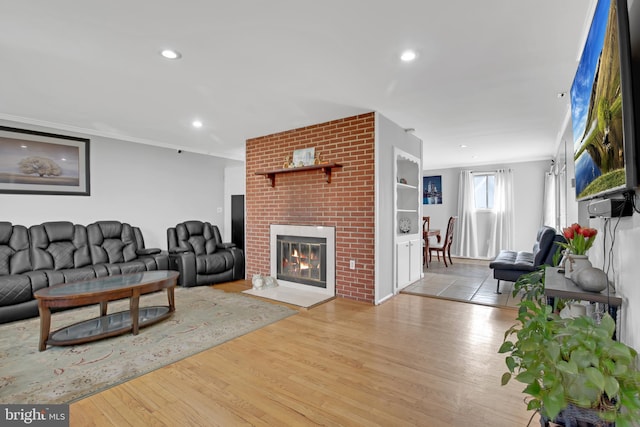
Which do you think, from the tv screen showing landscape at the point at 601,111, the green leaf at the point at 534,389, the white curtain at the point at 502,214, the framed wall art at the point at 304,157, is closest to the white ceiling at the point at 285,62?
the framed wall art at the point at 304,157

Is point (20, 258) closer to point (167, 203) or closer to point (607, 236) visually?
point (167, 203)

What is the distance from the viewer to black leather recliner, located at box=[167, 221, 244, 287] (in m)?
4.66

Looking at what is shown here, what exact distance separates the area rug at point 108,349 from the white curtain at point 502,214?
5.81 meters

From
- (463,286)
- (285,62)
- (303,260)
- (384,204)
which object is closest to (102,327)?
(303,260)

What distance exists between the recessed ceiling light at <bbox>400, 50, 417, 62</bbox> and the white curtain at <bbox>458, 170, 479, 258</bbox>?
231 inches

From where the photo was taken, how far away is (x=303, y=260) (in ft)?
14.9

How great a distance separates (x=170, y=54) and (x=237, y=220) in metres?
4.03

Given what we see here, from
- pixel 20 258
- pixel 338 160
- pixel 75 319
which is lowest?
pixel 75 319

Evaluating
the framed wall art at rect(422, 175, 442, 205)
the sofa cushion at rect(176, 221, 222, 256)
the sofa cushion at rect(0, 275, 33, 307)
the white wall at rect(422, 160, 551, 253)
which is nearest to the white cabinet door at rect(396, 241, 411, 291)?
the sofa cushion at rect(176, 221, 222, 256)

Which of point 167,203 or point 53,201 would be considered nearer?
point 53,201

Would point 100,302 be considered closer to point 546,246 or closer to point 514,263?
point 514,263

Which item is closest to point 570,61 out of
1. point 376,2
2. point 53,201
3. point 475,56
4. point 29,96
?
point 475,56

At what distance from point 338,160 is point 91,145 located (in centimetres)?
385

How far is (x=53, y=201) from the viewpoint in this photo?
4336 millimetres
